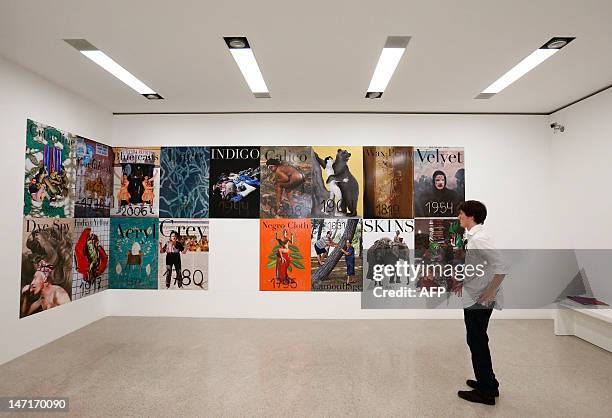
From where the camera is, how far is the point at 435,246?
19.3 ft

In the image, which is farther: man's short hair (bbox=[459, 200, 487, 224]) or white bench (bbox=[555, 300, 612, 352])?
white bench (bbox=[555, 300, 612, 352])

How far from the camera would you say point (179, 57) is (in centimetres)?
399

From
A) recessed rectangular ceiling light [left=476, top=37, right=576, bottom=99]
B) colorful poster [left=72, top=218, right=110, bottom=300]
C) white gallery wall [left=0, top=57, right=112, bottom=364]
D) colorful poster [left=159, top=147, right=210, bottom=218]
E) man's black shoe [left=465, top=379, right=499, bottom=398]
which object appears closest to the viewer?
man's black shoe [left=465, top=379, right=499, bottom=398]

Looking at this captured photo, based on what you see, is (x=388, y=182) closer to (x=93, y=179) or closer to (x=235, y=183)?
(x=235, y=183)

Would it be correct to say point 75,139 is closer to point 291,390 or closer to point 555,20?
point 291,390

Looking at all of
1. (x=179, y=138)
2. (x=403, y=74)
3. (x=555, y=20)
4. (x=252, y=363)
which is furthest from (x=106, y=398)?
(x=555, y=20)

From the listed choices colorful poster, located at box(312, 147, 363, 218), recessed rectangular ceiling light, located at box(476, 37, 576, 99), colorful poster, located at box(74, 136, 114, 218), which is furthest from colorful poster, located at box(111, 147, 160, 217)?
recessed rectangular ceiling light, located at box(476, 37, 576, 99)

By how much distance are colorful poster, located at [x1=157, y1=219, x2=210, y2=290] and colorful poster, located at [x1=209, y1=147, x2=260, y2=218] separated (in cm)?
42

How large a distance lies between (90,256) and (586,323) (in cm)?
707

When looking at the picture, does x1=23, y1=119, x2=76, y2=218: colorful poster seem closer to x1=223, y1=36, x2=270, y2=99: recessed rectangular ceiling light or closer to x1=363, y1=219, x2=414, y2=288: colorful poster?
x1=223, y1=36, x2=270, y2=99: recessed rectangular ceiling light

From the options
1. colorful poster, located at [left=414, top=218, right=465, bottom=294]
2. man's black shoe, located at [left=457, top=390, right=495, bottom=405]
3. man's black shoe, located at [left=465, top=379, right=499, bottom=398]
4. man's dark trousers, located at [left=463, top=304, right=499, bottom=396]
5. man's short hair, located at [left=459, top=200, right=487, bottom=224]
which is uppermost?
man's short hair, located at [left=459, top=200, right=487, bottom=224]

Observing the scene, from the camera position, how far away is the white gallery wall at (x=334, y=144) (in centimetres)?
592

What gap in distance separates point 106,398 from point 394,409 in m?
2.49

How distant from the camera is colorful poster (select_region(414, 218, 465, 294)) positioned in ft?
19.3
